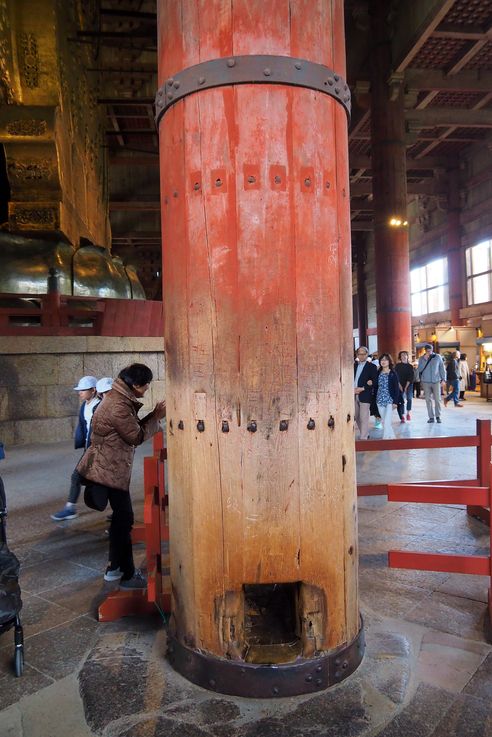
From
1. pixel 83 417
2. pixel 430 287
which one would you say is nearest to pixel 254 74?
pixel 83 417

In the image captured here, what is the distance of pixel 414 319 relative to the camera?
3130 centimetres

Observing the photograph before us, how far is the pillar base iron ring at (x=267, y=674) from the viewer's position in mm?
2344

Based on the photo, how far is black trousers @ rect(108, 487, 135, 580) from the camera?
367 centimetres

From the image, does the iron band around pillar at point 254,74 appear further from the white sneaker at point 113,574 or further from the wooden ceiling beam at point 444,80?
the wooden ceiling beam at point 444,80

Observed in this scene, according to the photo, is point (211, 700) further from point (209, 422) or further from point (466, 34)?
point (466, 34)

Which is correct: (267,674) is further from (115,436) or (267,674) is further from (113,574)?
(115,436)

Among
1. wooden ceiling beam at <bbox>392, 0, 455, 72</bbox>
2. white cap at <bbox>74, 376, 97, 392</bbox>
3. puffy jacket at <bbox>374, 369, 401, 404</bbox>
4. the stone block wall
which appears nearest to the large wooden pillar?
white cap at <bbox>74, 376, 97, 392</bbox>

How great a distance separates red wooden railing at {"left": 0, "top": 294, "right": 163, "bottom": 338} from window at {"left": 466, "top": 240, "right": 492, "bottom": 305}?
63.6ft

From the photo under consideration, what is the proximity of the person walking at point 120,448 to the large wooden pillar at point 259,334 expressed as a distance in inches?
45.1

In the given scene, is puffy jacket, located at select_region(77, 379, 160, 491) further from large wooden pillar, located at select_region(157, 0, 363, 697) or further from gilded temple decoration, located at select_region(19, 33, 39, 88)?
gilded temple decoration, located at select_region(19, 33, 39, 88)

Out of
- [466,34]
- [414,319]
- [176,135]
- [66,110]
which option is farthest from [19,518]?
[414,319]

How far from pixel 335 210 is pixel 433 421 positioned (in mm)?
10084

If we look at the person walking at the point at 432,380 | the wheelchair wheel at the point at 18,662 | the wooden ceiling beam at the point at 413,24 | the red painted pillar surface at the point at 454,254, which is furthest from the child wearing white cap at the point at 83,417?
the red painted pillar surface at the point at 454,254

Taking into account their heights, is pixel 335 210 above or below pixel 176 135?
below
